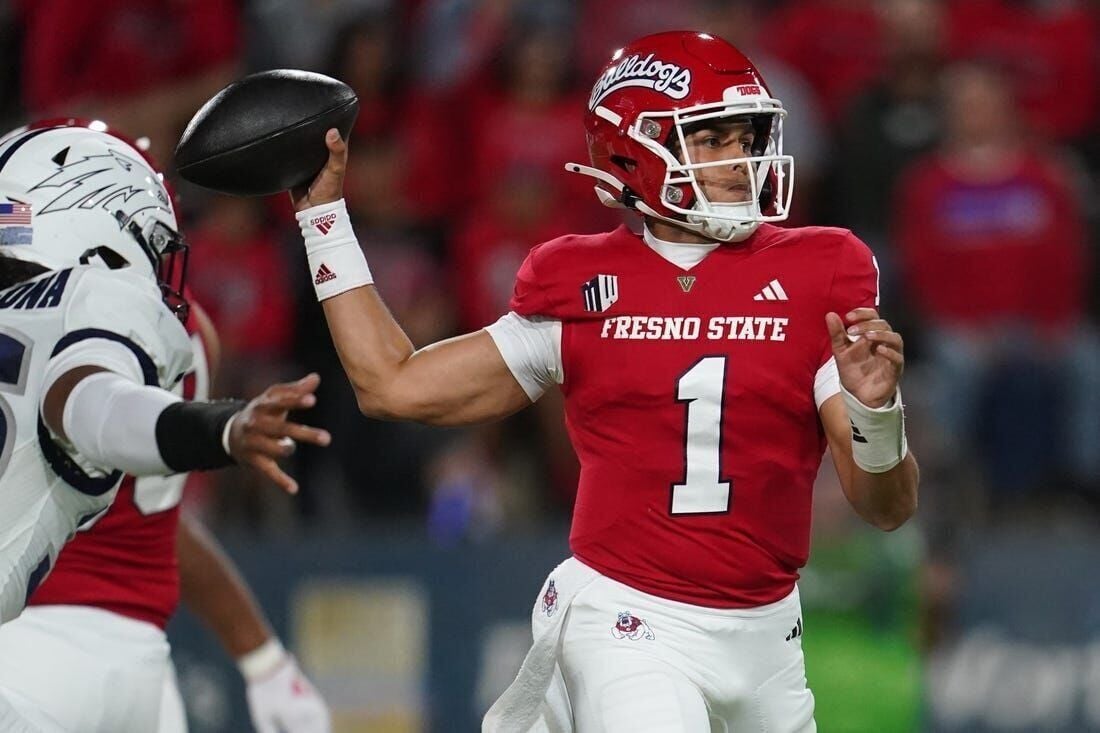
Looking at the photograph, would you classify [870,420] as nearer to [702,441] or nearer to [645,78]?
[702,441]

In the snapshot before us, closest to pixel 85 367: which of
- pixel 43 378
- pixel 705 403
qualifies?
pixel 43 378

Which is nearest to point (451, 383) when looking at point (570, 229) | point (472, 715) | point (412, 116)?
point (472, 715)

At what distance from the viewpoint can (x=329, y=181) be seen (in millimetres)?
3695

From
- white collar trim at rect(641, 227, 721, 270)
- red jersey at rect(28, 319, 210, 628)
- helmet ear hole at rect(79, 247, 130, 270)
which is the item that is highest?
helmet ear hole at rect(79, 247, 130, 270)

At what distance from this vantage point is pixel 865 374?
130 inches

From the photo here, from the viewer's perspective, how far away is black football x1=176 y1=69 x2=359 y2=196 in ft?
11.8

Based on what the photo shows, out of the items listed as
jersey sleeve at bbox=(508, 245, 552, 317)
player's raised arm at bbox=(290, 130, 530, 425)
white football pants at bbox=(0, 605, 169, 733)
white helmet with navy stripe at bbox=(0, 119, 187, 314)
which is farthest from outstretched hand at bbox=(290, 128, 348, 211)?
white football pants at bbox=(0, 605, 169, 733)

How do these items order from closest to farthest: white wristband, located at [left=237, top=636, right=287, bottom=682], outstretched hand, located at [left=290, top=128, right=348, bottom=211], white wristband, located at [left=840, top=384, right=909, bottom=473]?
white wristband, located at [left=840, top=384, right=909, bottom=473] → outstretched hand, located at [left=290, top=128, right=348, bottom=211] → white wristband, located at [left=237, top=636, right=287, bottom=682]

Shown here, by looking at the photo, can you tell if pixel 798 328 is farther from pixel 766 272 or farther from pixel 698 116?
pixel 698 116

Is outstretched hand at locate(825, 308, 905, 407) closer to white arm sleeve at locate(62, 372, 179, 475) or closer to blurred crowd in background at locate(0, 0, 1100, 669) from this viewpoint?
white arm sleeve at locate(62, 372, 179, 475)

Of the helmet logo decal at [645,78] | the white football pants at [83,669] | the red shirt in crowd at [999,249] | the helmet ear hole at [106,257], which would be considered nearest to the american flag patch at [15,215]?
the helmet ear hole at [106,257]

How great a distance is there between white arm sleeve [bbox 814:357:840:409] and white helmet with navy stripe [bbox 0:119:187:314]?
1247 mm

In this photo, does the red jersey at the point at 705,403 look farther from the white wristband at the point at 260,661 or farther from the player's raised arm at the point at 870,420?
the white wristband at the point at 260,661

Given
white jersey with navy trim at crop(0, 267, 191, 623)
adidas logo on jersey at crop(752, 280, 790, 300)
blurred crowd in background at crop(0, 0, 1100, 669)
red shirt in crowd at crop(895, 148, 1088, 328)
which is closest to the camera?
white jersey with navy trim at crop(0, 267, 191, 623)
